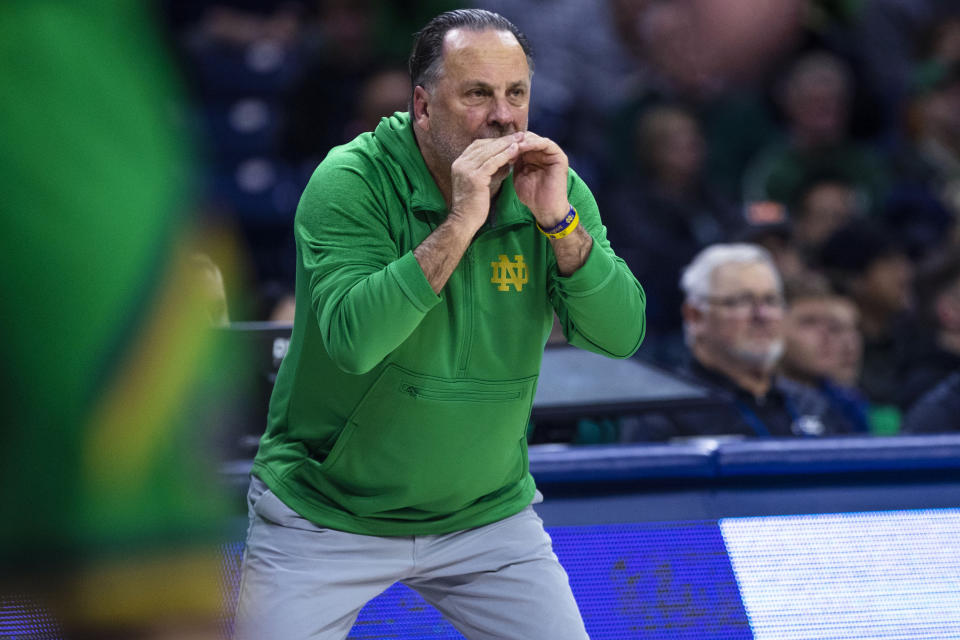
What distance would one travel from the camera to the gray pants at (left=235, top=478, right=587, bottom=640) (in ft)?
6.12

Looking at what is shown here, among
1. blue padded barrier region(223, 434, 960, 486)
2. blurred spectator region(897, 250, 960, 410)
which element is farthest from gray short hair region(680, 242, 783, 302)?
blue padded barrier region(223, 434, 960, 486)

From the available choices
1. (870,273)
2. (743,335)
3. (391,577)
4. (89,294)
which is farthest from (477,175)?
(870,273)

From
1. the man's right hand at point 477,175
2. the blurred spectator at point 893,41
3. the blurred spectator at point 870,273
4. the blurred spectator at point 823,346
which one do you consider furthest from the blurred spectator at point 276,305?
the blurred spectator at point 893,41

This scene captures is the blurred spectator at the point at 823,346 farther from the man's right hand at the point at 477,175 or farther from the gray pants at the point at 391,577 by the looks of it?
the man's right hand at the point at 477,175

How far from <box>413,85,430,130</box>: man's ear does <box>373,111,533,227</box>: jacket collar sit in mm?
37

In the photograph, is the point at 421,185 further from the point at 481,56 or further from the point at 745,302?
the point at 745,302

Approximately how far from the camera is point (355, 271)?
A: 182cm

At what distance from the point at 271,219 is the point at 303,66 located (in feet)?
2.59

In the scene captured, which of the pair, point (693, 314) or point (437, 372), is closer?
point (437, 372)

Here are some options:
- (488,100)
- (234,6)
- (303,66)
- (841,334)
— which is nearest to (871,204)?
(841,334)

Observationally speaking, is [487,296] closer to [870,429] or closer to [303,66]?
[870,429]

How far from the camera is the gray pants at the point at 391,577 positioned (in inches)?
73.4

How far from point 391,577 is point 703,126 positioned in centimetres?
456

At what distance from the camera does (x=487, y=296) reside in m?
1.96
